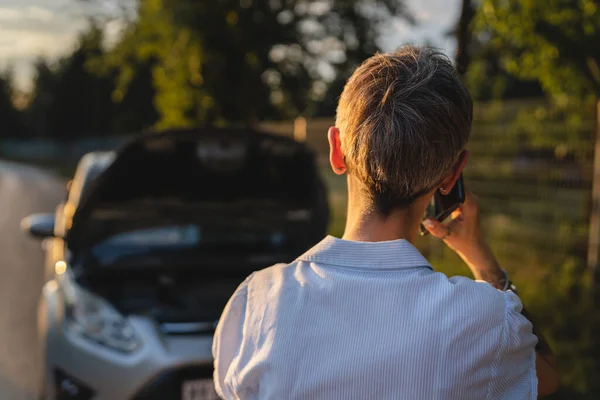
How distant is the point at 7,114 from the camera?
83.9 metres

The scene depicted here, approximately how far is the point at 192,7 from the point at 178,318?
9.50 m

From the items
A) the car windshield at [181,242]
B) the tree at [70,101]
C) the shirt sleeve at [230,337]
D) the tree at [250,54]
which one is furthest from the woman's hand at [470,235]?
the tree at [70,101]

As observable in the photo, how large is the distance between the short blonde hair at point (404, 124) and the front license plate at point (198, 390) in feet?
7.28

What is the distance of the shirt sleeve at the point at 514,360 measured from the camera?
1.11 metres

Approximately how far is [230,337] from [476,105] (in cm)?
678

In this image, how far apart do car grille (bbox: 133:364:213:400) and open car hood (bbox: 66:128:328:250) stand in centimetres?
102

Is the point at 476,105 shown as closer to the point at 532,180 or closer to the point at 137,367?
the point at 532,180

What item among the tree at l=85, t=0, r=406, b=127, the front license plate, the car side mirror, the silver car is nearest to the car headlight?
the silver car

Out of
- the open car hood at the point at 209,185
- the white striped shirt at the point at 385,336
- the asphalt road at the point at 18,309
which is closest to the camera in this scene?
the white striped shirt at the point at 385,336

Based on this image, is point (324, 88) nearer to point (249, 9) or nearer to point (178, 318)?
point (249, 9)

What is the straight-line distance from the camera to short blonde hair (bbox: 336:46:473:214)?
3.86 feet

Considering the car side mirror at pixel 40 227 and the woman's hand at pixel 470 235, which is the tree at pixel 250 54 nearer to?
the car side mirror at pixel 40 227

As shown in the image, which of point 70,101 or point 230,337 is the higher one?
point 230,337

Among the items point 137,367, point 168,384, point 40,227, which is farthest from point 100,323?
point 40,227
